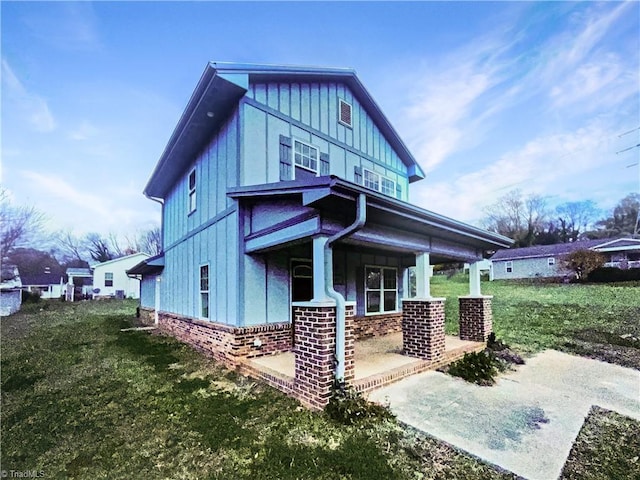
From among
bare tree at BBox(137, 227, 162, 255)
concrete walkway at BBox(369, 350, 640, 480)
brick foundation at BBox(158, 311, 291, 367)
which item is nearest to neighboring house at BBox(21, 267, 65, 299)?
bare tree at BBox(137, 227, 162, 255)

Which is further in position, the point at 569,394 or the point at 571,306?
the point at 571,306

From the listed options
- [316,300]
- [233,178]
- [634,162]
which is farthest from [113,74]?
[634,162]

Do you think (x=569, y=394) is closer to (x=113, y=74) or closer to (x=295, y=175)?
(x=295, y=175)

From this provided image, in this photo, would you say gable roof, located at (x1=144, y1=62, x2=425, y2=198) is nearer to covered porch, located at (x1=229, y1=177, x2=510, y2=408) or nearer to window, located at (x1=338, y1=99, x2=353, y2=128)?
window, located at (x1=338, y1=99, x2=353, y2=128)

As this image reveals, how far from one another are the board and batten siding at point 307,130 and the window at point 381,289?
2.97m

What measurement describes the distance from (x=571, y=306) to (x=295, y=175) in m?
13.5

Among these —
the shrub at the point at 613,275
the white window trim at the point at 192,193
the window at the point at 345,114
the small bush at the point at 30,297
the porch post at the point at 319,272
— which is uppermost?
the window at the point at 345,114

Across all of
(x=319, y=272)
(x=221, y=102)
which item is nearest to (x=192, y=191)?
(x=221, y=102)

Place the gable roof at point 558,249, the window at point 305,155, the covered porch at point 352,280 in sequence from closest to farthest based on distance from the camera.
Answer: the covered porch at point 352,280 < the window at point 305,155 < the gable roof at point 558,249

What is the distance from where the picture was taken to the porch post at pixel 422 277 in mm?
6844

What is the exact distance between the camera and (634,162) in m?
12.3

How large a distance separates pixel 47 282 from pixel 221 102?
46547mm
